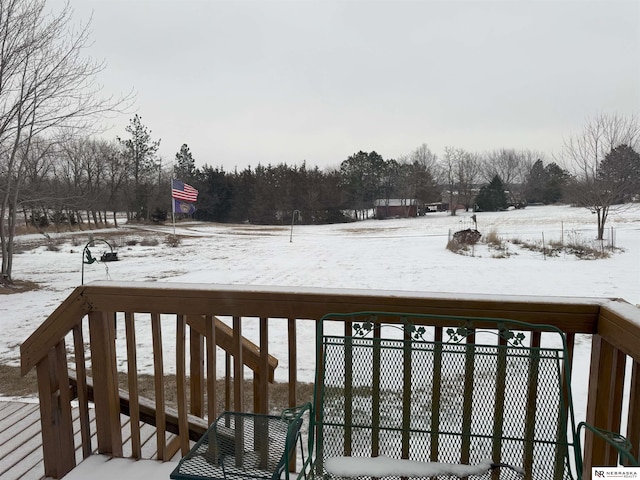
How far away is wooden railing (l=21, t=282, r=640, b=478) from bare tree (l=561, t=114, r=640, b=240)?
14.9 metres

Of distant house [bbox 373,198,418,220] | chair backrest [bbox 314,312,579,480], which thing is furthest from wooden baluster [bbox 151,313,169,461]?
distant house [bbox 373,198,418,220]

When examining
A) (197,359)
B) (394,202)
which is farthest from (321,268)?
(394,202)

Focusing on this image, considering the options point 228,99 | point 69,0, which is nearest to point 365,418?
point 69,0

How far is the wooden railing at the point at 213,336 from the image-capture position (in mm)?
1222

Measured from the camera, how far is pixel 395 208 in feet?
116

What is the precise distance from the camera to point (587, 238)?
14211mm

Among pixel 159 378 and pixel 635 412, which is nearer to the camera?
pixel 635 412

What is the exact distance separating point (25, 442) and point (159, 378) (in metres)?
1.28

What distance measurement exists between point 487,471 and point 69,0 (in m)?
10.2

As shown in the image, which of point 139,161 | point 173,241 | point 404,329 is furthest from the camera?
point 173,241

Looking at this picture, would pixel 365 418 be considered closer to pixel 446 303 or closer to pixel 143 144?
pixel 446 303

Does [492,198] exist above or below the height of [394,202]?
above

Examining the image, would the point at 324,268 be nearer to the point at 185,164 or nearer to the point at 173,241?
the point at 173,241

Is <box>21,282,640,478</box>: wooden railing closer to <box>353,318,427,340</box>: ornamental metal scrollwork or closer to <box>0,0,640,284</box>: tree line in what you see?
<box>353,318,427,340</box>: ornamental metal scrollwork
